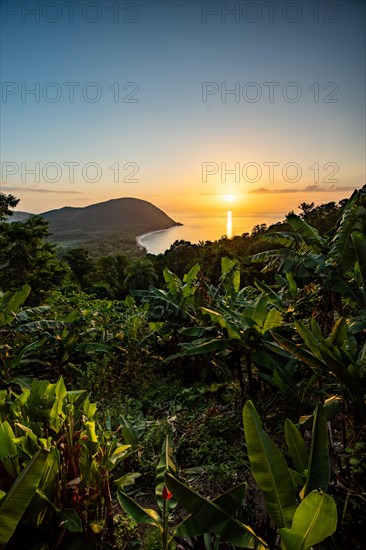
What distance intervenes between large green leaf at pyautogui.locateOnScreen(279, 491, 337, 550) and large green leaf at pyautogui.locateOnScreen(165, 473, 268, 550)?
0.72ft

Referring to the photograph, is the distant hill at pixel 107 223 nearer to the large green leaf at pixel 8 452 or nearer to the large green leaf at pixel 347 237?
the large green leaf at pixel 347 237

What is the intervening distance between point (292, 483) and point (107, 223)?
4262 inches

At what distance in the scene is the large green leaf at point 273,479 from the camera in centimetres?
175

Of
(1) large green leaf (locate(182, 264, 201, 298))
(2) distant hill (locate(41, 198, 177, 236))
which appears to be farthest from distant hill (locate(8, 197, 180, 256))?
(1) large green leaf (locate(182, 264, 201, 298))

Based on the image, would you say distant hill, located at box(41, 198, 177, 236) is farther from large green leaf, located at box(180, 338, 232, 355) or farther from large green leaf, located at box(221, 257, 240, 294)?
large green leaf, located at box(180, 338, 232, 355)

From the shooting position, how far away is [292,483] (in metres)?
1.78

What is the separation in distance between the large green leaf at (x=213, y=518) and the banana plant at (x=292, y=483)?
160 mm

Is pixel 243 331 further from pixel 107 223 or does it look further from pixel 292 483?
pixel 107 223

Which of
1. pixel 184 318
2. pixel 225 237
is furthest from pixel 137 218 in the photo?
pixel 184 318

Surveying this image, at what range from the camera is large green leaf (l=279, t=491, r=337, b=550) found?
146 cm

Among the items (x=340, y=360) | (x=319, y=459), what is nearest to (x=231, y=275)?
(x=340, y=360)

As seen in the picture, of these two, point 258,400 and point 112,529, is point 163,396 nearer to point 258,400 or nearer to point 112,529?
point 258,400

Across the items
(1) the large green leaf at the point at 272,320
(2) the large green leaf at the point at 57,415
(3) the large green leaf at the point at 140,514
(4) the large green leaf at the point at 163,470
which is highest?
(1) the large green leaf at the point at 272,320

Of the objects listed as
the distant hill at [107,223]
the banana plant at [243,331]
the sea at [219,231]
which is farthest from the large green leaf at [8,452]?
the distant hill at [107,223]
